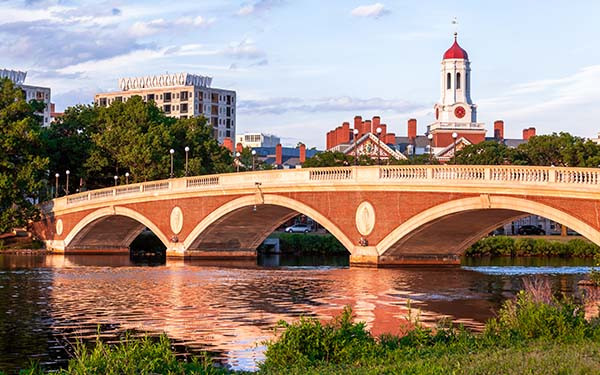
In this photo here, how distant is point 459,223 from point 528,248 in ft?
86.4

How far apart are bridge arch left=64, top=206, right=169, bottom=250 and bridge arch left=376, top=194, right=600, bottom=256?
67.5 feet

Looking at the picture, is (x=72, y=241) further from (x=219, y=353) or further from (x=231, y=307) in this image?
(x=219, y=353)

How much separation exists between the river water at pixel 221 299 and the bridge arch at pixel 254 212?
216cm

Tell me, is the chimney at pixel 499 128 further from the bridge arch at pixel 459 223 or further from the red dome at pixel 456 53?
the bridge arch at pixel 459 223

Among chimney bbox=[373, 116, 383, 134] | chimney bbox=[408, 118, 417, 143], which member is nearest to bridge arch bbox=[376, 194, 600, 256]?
chimney bbox=[373, 116, 383, 134]

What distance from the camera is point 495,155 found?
97.8 m

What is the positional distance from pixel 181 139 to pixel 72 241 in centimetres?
2275

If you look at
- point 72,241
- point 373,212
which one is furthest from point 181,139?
point 373,212

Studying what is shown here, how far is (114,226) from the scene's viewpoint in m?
74.7

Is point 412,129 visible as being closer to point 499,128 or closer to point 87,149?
point 499,128

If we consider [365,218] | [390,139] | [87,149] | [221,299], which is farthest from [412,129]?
[221,299]

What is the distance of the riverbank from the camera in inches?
614

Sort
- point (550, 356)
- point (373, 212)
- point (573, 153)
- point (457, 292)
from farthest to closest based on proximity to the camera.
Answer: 1. point (573, 153)
2. point (373, 212)
3. point (457, 292)
4. point (550, 356)

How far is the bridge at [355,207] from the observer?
4153cm
